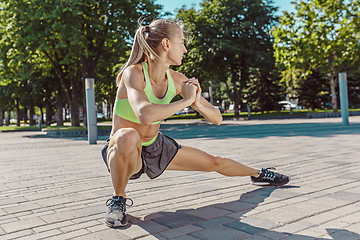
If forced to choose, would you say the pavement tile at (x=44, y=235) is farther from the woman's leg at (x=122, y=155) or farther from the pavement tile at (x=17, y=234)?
the woman's leg at (x=122, y=155)

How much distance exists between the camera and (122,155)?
2793 millimetres

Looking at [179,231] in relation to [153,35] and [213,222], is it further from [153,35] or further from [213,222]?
[153,35]

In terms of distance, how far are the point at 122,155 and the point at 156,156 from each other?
1.34 feet

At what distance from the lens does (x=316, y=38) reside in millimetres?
26297

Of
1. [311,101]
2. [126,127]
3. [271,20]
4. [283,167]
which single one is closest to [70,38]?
[283,167]

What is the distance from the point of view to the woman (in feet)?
8.84

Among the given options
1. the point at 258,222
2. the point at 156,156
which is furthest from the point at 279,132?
the point at 258,222

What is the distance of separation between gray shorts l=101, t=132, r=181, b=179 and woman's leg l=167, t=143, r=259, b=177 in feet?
0.50

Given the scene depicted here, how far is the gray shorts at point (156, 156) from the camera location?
3.08m

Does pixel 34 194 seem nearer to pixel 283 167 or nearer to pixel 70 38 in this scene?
pixel 283 167

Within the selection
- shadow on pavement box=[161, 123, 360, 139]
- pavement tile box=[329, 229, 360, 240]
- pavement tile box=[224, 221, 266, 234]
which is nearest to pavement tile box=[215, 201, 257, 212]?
pavement tile box=[224, 221, 266, 234]

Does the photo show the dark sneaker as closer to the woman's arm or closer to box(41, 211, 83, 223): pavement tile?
the woman's arm

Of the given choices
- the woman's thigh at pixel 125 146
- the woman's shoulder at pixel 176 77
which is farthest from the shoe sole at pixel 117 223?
the woman's shoulder at pixel 176 77

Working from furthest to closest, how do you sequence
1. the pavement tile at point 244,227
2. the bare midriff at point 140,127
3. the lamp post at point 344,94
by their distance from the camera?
1. the lamp post at point 344,94
2. the bare midriff at point 140,127
3. the pavement tile at point 244,227
